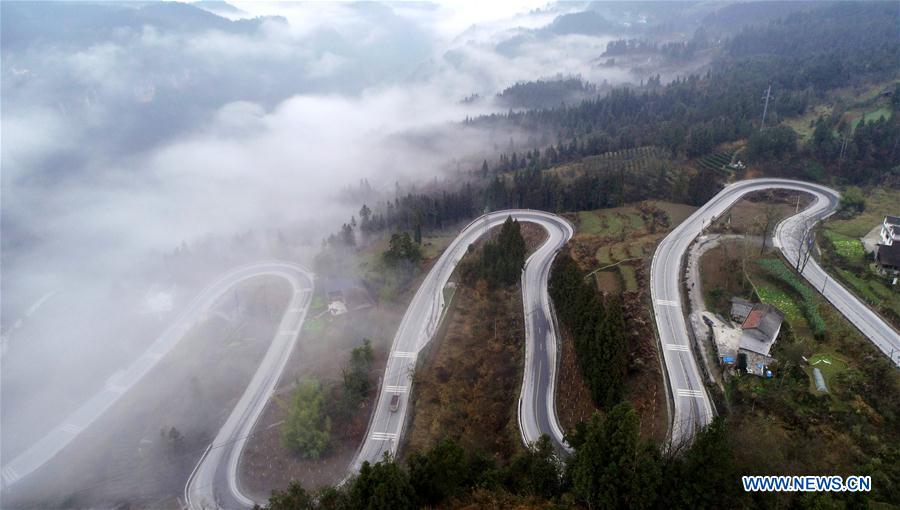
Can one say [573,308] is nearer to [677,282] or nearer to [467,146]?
[677,282]

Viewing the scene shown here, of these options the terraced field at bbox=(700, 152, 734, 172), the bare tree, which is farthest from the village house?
the terraced field at bbox=(700, 152, 734, 172)

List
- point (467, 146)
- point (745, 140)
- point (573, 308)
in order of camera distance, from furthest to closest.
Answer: point (467, 146) < point (745, 140) < point (573, 308)

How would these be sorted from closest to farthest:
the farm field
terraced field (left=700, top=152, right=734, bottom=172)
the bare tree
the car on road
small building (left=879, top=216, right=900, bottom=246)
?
the farm field
small building (left=879, top=216, right=900, bottom=246)
the car on road
the bare tree
terraced field (left=700, top=152, right=734, bottom=172)

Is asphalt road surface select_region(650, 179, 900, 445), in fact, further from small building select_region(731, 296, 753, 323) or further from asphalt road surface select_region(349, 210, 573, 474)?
asphalt road surface select_region(349, 210, 573, 474)

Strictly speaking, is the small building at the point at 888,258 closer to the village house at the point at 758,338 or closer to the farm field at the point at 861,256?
the farm field at the point at 861,256

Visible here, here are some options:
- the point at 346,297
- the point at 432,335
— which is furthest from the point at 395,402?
the point at 346,297

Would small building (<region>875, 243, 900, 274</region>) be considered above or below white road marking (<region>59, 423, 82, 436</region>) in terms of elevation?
above

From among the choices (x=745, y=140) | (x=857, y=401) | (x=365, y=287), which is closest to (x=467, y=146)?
(x=745, y=140)
